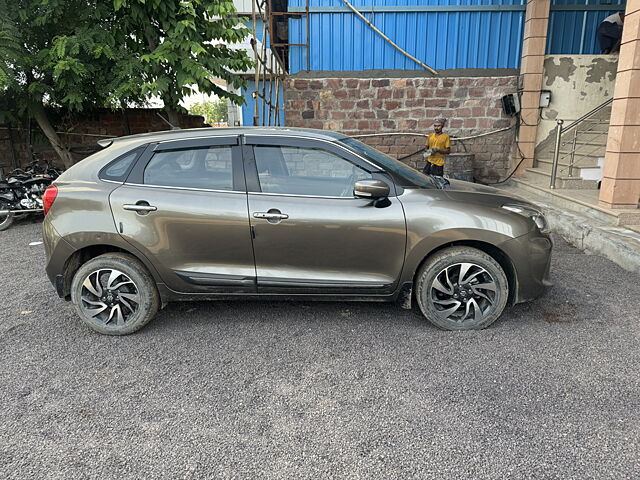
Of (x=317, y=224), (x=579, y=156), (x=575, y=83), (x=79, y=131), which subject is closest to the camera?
(x=317, y=224)

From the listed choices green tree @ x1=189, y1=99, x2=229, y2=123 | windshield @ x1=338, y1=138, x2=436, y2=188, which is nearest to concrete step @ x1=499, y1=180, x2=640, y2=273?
windshield @ x1=338, y1=138, x2=436, y2=188

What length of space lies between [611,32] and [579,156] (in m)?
2.92

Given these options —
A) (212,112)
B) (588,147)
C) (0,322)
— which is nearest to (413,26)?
(588,147)

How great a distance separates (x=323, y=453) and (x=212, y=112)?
185 ft

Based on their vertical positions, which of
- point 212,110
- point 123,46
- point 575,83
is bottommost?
point 575,83

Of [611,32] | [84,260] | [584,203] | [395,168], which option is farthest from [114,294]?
[611,32]

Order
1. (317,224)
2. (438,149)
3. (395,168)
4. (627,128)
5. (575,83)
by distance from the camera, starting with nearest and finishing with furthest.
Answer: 1. (317,224)
2. (395,168)
3. (627,128)
4. (438,149)
5. (575,83)

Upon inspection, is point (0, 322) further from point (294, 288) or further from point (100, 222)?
point (294, 288)

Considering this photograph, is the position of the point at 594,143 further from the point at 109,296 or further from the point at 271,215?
the point at 109,296

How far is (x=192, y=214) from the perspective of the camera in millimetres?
3588

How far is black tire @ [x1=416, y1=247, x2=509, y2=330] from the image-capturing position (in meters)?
3.61

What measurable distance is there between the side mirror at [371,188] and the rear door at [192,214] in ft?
2.97

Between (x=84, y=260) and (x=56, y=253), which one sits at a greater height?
(x=56, y=253)

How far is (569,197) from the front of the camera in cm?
736
